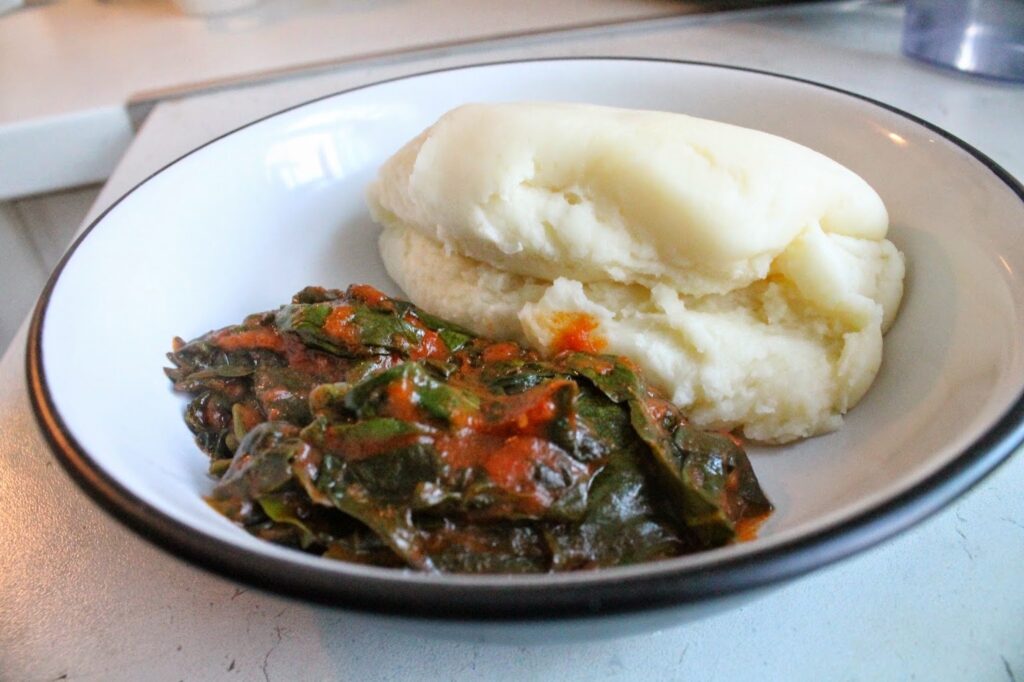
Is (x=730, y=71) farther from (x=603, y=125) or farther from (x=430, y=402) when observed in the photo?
(x=430, y=402)

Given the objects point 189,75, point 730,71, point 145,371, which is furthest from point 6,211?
point 730,71

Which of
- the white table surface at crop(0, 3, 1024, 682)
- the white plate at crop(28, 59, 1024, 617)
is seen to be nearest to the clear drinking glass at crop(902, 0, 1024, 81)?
the white plate at crop(28, 59, 1024, 617)

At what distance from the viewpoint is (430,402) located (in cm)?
131

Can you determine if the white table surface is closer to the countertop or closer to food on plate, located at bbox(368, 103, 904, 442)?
food on plate, located at bbox(368, 103, 904, 442)

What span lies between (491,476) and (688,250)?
70 centimetres

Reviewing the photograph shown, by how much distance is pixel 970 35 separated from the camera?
3162mm

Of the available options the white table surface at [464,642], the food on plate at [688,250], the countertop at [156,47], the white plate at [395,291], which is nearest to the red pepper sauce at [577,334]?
the food on plate at [688,250]

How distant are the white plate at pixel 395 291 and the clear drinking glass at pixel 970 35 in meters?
1.46

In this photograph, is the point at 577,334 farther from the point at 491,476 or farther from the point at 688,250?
the point at 491,476

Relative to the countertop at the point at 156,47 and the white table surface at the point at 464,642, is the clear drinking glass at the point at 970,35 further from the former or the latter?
the white table surface at the point at 464,642

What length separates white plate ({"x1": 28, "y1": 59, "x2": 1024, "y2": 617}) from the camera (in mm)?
939

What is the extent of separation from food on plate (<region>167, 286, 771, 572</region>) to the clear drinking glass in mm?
2498

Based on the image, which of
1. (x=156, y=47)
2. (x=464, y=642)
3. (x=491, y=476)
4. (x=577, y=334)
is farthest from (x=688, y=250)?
(x=156, y=47)

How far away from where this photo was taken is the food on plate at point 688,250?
1629 mm
